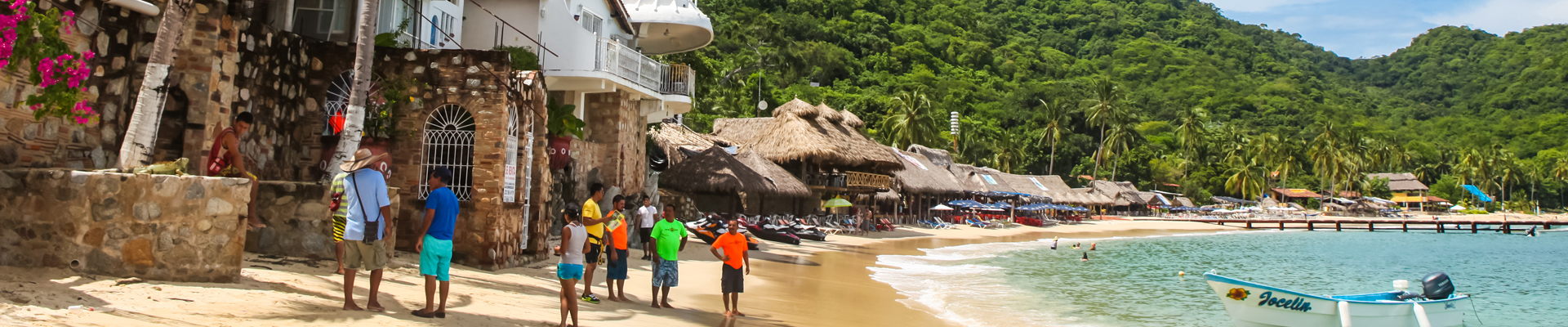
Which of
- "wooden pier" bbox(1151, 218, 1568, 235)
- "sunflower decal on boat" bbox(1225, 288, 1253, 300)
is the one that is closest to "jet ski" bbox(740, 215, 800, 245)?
"sunflower decal on boat" bbox(1225, 288, 1253, 300)

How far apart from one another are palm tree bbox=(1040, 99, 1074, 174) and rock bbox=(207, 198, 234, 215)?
70.4 meters

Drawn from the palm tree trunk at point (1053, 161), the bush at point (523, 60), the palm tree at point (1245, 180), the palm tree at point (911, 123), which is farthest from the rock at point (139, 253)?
the palm tree at point (1245, 180)

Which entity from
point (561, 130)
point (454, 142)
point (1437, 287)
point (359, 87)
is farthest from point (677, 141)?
point (1437, 287)

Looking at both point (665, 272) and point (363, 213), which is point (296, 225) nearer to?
point (363, 213)

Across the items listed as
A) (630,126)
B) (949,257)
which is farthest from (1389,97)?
(630,126)

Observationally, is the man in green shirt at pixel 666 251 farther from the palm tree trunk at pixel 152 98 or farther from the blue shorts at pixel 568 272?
the palm tree trunk at pixel 152 98

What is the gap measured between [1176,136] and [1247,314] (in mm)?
81533

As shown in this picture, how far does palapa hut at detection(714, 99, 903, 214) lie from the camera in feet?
101

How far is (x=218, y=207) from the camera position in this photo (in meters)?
6.39

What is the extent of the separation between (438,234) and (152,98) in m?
3.05

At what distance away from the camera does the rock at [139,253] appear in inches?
243

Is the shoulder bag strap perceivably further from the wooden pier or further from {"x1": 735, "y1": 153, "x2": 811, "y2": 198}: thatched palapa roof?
the wooden pier

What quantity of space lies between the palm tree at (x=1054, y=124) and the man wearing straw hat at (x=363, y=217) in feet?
230

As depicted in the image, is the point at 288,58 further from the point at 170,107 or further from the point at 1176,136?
the point at 1176,136
